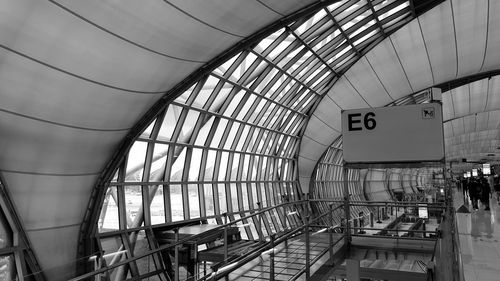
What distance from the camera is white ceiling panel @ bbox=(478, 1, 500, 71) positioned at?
21453mm

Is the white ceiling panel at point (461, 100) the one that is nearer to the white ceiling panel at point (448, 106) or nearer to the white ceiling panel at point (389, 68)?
the white ceiling panel at point (448, 106)

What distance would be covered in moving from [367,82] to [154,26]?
21403 millimetres

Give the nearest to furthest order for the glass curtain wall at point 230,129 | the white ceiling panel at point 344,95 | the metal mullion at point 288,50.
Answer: the glass curtain wall at point 230,129 → the metal mullion at point 288,50 → the white ceiling panel at point 344,95

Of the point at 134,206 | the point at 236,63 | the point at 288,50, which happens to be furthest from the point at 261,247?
the point at 288,50

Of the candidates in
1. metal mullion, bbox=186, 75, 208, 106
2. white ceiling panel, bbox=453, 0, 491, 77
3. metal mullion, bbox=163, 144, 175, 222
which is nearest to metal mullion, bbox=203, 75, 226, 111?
metal mullion, bbox=186, 75, 208, 106

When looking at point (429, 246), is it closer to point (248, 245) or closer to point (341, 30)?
point (248, 245)

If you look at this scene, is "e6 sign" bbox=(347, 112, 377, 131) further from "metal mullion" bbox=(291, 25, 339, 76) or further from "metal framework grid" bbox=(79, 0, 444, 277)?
"metal mullion" bbox=(291, 25, 339, 76)

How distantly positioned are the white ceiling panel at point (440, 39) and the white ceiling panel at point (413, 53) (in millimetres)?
362

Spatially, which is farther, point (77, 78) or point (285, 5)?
point (285, 5)

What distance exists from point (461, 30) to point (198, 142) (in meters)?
17.0

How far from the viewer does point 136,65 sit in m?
11.6

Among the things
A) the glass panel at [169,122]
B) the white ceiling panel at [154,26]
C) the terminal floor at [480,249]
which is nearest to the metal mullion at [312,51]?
the white ceiling panel at [154,26]

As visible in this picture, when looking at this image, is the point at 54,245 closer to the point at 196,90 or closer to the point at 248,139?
the point at 196,90

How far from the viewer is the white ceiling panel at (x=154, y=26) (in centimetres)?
920
